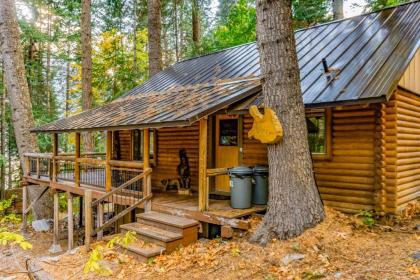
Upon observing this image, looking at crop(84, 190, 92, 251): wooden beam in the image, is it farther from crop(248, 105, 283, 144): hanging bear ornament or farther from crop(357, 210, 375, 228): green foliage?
crop(357, 210, 375, 228): green foliage

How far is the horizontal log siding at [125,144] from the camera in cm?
1304

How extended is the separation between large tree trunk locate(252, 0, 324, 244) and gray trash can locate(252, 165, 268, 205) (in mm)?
1751

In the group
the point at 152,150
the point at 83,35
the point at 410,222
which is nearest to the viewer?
the point at 410,222

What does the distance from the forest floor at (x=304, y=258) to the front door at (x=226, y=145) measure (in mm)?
2965

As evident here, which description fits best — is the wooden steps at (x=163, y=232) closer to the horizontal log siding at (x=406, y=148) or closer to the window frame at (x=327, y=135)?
the window frame at (x=327, y=135)

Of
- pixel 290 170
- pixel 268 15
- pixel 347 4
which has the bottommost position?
pixel 290 170

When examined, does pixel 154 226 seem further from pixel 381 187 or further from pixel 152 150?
pixel 152 150

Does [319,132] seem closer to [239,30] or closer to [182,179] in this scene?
[182,179]

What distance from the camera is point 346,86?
7.03 metres

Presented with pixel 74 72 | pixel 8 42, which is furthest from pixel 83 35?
pixel 74 72

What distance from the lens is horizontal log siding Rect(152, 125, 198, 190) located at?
10.8 metres

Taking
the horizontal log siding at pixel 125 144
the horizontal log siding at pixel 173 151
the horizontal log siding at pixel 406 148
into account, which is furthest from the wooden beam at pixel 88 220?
the horizontal log siding at pixel 406 148

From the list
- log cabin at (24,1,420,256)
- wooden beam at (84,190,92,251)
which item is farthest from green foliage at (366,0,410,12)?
wooden beam at (84,190,92,251)

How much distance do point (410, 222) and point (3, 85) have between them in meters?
20.6
